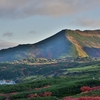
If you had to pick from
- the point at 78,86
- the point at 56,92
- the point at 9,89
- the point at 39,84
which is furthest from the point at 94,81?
the point at 9,89

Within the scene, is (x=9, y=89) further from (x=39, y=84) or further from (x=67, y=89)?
(x=67, y=89)

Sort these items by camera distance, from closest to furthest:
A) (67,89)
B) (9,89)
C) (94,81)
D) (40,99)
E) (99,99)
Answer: (99,99), (40,99), (67,89), (94,81), (9,89)

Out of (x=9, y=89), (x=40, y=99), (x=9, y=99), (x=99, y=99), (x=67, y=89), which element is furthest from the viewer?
(x=9, y=89)

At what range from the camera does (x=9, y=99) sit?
68188 mm

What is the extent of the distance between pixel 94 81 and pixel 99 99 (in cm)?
3893

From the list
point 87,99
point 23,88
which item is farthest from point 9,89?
point 87,99

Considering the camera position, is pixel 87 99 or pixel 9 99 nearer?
pixel 87 99

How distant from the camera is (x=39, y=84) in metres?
97.5

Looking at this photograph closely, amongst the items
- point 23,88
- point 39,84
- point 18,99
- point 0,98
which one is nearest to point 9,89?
point 23,88

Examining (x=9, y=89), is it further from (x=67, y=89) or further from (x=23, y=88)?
(x=67, y=89)

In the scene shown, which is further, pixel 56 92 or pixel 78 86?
pixel 78 86

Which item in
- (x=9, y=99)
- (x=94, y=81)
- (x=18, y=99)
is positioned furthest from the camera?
(x=94, y=81)

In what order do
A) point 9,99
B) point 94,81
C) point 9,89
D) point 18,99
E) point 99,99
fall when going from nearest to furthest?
point 99,99 → point 18,99 → point 9,99 → point 94,81 → point 9,89

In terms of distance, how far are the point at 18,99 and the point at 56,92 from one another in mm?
12479
